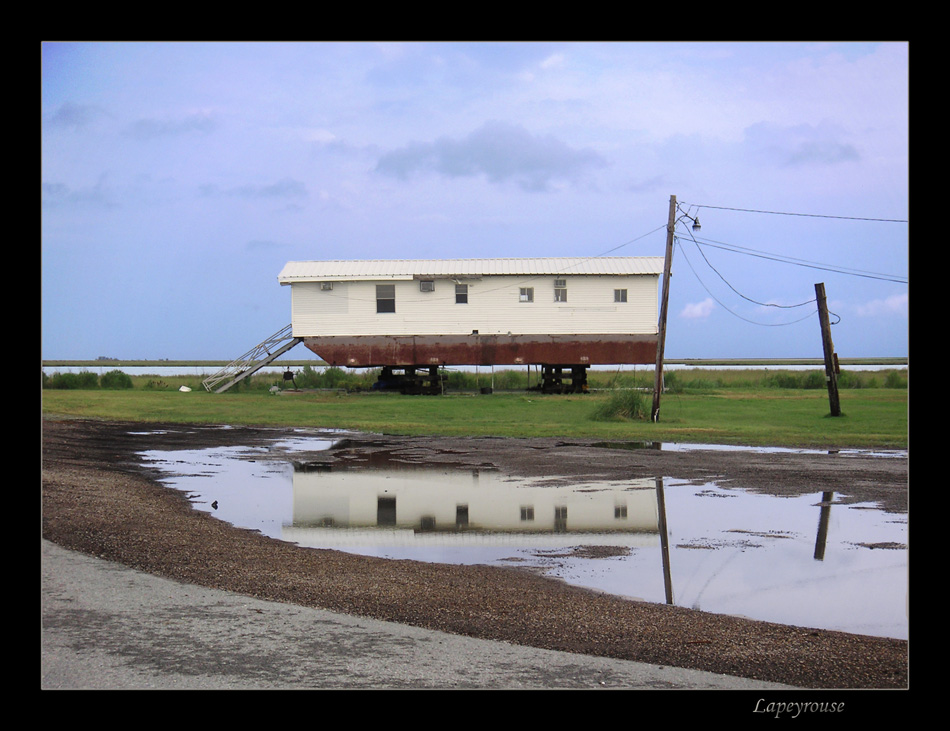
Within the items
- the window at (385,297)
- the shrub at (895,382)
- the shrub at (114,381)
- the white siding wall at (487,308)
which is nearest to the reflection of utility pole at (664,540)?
the white siding wall at (487,308)

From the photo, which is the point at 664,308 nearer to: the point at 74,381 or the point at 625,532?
the point at 625,532

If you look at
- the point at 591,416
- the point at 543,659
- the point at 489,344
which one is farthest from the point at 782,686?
the point at 489,344

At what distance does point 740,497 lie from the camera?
1280 cm

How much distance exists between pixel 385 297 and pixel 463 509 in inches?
1121

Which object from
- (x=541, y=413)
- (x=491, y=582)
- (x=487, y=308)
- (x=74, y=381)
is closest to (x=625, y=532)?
(x=491, y=582)

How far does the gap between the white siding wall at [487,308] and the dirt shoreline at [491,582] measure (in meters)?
23.3

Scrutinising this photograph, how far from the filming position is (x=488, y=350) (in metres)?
39.1

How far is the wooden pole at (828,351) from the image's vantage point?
2656 centimetres

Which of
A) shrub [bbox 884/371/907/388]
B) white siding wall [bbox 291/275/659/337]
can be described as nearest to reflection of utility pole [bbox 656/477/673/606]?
white siding wall [bbox 291/275/659/337]

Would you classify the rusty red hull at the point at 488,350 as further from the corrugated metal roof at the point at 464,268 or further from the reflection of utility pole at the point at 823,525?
the reflection of utility pole at the point at 823,525

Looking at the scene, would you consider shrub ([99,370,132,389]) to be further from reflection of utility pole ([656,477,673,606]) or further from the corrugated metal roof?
reflection of utility pole ([656,477,673,606])

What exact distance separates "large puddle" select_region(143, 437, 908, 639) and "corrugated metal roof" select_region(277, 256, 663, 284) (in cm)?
2457
